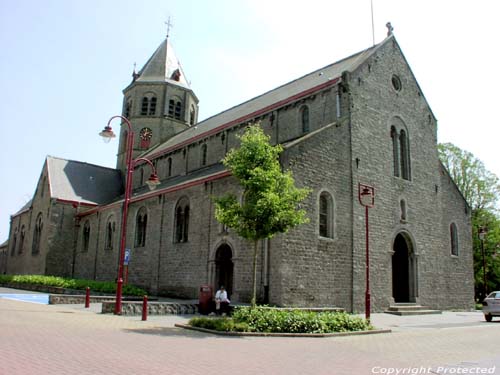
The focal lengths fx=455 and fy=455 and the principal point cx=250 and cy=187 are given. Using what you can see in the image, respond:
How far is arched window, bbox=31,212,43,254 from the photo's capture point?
35.8 m

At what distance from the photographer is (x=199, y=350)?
9.13 metres

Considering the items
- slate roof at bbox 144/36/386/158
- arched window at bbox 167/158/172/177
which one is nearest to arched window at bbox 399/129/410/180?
slate roof at bbox 144/36/386/158

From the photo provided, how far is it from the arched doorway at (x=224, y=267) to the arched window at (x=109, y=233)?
39.8 feet

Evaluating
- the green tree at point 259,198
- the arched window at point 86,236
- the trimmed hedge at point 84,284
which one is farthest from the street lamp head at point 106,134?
the arched window at point 86,236

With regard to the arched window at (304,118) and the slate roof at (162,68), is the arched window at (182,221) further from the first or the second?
the slate roof at (162,68)

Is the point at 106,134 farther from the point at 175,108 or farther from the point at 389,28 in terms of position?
the point at 175,108

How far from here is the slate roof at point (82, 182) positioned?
1419 inches

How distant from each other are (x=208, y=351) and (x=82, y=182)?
106ft

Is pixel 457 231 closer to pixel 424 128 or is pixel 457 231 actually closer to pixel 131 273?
pixel 424 128

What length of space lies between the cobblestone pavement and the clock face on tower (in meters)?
28.2

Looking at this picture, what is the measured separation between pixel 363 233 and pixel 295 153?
18.0 ft

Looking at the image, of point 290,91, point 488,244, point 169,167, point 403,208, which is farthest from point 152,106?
point 488,244

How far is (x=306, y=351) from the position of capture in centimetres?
959

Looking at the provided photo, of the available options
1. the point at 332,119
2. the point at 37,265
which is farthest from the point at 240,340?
the point at 37,265
